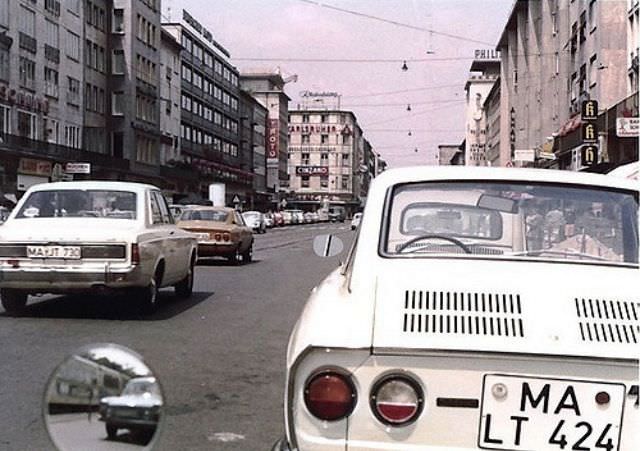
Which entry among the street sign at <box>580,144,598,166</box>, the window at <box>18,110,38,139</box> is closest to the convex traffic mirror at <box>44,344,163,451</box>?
the street sign at <box>580,144,598,166</box>

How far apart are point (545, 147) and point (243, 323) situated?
1704 inches

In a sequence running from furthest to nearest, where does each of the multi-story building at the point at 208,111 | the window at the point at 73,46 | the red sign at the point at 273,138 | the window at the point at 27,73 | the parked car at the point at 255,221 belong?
the red sign at the point at 273,138, the multi-story building at the point at 208,111, the window at the point at 73,46, the parked car at the point at 255,221, the window at the point at 27,73

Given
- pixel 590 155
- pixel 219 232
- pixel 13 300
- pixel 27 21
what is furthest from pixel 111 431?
pixel 27 21

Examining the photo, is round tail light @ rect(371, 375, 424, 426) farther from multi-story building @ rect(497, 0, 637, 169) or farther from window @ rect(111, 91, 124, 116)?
window @ rect(111, 91, 124, 116)

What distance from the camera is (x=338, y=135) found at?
15200 centimetres

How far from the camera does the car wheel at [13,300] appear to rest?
1031 centimetres

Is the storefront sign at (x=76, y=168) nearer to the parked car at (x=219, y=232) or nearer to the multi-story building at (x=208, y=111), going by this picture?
the parked car at (x=219, y=232)

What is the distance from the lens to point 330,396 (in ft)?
9.50

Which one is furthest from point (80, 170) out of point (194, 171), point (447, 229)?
point (447, 229)

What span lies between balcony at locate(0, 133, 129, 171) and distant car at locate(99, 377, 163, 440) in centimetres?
4371

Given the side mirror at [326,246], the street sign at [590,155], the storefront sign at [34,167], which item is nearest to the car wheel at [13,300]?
the side mirror at [326,246]

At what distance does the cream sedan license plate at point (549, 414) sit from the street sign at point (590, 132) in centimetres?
3378

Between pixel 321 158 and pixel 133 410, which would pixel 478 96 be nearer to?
pixel 321 158

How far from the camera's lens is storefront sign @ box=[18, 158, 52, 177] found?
153ft
